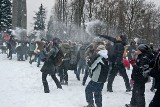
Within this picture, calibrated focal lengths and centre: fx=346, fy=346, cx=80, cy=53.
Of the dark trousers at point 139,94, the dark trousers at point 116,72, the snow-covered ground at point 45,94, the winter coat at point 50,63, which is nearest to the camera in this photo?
the dark trousers at point 139,94

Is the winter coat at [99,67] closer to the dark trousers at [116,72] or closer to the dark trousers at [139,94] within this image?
the dark trousers at [139,94]

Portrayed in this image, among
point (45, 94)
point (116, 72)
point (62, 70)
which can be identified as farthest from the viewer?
point (62, 70)

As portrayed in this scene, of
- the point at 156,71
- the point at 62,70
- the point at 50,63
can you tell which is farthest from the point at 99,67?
the point at 62,70

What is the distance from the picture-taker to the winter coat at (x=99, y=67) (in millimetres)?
9039

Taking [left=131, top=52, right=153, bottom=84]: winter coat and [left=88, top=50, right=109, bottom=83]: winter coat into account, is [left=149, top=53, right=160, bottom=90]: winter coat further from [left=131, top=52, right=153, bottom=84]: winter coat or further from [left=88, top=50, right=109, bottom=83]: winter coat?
[left=88, top=50, right=109, bottom=83]: winter coat

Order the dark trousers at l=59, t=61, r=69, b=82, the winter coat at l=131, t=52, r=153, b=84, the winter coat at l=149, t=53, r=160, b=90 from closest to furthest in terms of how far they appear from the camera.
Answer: the winter coat at l=149, t=53, r=160, b=90
the winter coat at l=131, t=52, r=153, b=84
the dark trousers at l=59, t=61, r=69, b=82

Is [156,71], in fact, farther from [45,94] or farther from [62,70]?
[62,70]

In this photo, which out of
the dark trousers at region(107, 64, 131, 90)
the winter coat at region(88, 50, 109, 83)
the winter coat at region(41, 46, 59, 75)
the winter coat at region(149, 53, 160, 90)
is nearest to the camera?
the winter coat at region(149, 53, 160, 90)

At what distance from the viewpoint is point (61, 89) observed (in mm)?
12414

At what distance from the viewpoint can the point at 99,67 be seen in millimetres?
9062

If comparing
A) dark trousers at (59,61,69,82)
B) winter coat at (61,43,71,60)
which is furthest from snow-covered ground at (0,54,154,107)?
winter coat at (61,43,71,60)

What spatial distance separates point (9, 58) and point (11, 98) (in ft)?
45.8

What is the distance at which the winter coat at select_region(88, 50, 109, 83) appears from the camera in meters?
9.04

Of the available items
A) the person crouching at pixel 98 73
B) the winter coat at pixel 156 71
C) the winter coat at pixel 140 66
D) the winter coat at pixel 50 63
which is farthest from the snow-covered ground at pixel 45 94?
the winter coat at pixel 156 71
